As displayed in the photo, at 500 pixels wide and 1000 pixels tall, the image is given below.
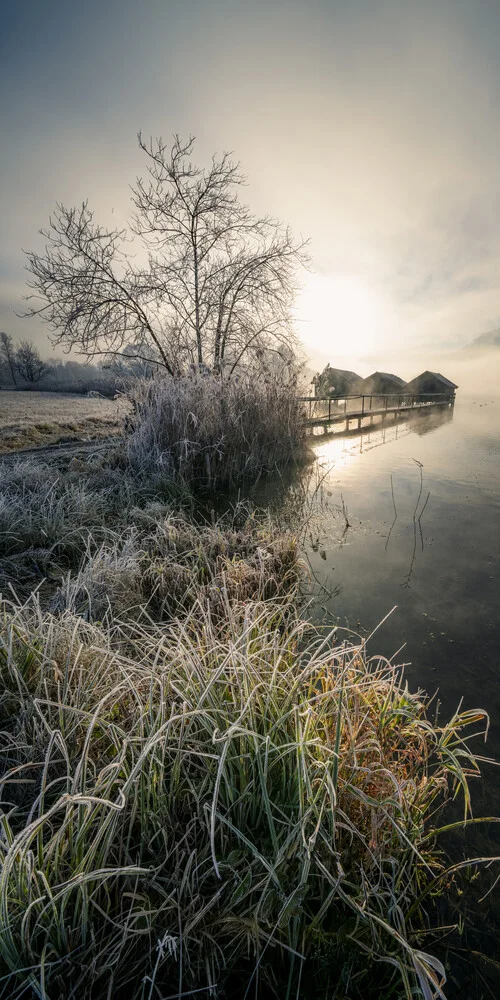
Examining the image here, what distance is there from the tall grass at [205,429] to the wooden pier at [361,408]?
154 centimetres

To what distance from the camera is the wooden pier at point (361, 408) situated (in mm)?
9406

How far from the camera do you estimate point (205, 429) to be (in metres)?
5.70

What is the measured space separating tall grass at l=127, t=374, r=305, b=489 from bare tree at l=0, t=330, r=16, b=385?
52955 millimetres

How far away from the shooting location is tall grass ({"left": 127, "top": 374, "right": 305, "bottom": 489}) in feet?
18.4

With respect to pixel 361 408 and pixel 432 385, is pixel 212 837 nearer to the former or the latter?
pixel 361 408

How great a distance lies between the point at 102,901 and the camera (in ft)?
3.39

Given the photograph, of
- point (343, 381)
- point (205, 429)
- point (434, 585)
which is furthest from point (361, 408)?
point (434, 585)

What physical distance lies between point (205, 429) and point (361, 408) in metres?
27.2

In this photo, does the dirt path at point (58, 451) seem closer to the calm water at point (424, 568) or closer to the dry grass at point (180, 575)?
the dry grass at point (180, 575)

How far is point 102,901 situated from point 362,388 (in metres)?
40.0


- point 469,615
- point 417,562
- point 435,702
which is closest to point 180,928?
point 435,702

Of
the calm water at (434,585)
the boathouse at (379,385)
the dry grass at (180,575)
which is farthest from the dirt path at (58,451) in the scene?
the boathouse at (379,385)

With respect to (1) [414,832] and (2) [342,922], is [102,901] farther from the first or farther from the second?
(1) [414,832]

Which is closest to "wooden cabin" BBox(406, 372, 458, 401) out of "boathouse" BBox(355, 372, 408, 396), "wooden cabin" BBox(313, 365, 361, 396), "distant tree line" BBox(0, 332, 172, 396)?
"boathouse" BBox(355, 372, 408, 396)
